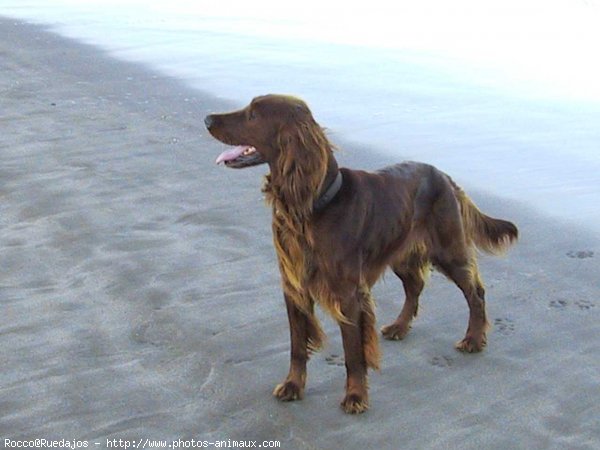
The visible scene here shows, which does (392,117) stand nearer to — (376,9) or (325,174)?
(325,174)

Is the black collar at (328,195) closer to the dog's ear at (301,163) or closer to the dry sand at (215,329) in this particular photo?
the dog's ear at (301,163)

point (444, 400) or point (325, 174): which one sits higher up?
point (325, 174)

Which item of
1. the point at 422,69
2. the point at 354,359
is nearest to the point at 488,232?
the point at 354,359

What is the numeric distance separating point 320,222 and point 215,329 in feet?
3.40

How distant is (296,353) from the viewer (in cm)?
476

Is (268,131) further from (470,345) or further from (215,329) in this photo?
(470,345)

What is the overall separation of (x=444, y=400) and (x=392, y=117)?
5.24 m

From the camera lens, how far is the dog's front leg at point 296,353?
4695 mm

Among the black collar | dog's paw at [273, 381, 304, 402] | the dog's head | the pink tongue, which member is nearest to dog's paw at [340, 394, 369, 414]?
dog's paw at [273, 381, 304, 402]

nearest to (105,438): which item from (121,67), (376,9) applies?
(121,67)

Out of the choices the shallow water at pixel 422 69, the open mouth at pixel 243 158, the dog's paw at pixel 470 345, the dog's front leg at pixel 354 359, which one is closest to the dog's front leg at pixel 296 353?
the dog's front leg at pixel 354 359

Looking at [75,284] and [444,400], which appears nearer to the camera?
[444,400]

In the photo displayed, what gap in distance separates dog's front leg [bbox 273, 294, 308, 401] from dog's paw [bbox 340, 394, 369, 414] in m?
0.22

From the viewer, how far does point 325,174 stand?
4.49m
